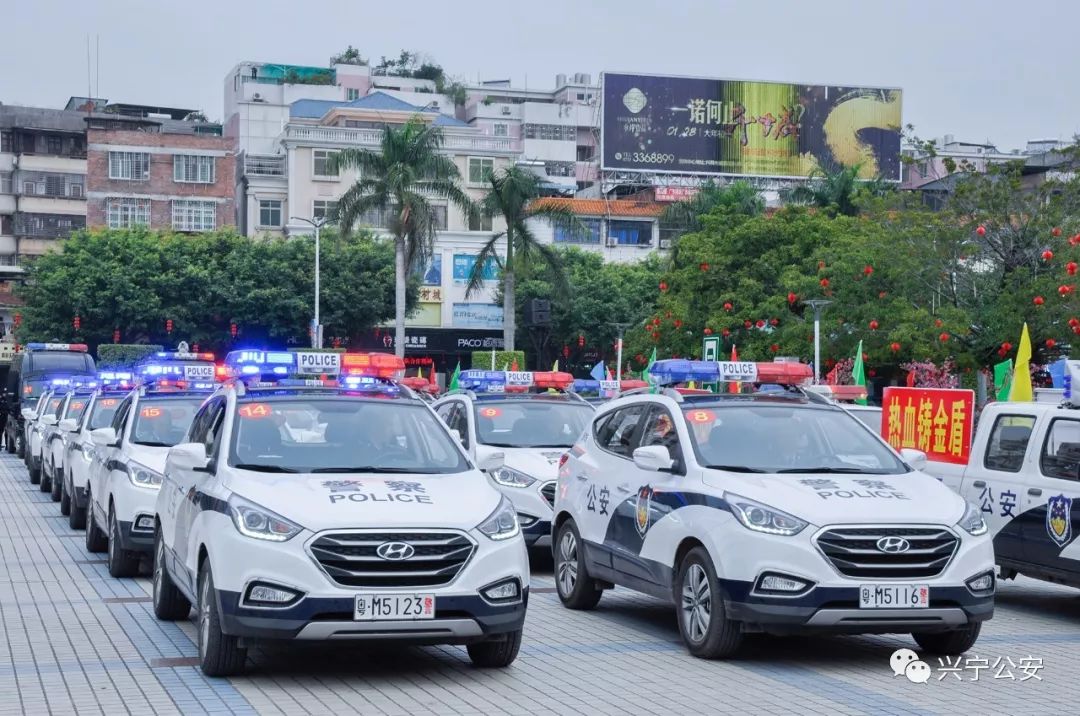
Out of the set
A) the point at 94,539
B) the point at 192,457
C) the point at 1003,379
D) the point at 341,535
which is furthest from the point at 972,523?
the point at 1003,379

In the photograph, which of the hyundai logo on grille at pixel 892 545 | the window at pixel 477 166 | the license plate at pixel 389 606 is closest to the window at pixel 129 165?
the window at pixel 477 166

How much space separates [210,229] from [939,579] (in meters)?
74.0

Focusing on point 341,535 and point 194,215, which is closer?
point 341,535

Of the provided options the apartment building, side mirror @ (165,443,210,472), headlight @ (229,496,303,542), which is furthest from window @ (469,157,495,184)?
headlight @ (229,496,303,542)

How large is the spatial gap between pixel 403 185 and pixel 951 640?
41008mm

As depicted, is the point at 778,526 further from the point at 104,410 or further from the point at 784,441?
the point at 104,410

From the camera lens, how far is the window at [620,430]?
37.7ft

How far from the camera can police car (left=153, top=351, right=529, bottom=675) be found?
835 cm

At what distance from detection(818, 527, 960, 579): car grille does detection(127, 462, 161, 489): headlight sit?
6.77 meters

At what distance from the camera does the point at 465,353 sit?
76062 millimetres

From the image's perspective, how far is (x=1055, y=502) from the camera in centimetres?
1170

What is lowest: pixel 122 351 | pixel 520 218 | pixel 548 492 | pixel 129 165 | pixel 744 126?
pixel 122 351

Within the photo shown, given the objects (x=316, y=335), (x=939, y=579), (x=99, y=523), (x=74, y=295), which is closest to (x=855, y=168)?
(x=316, y=335)

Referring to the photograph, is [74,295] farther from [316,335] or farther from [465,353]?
[465,353]
